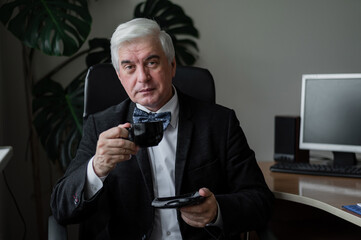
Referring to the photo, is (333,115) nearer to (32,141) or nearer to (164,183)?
(164,183)

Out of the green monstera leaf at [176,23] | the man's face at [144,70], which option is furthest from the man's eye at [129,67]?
the green monstera leaf at [176,23]

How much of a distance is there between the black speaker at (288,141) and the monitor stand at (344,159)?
0.54ft

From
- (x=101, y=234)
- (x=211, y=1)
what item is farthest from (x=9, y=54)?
(x=101, y=234)

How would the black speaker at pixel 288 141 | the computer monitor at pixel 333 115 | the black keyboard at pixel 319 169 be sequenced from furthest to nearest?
the black speaker at pixel 288 141 < the computer monitor at pixel 333 115 < the black keyboard at pixel 319 169

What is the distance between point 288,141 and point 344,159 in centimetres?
29

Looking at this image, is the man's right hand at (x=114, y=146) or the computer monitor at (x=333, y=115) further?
the computer monitor at (x=333, y=115)

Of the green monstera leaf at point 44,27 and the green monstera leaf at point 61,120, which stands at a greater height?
the green monstera leaf at point 44,27

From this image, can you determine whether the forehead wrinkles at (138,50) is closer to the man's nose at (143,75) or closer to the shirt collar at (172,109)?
the man's nose at (143,75)

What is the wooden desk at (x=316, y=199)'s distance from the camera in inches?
62.1

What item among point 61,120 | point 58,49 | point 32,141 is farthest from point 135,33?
point 32,141

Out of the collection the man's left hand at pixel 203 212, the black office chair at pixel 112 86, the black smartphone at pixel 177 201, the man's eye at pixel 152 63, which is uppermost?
the man's eye at pixel 152 63

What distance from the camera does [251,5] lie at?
293cm

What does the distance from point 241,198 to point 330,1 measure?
199 centimetres

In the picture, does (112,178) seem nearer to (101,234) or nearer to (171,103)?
(101,234)
